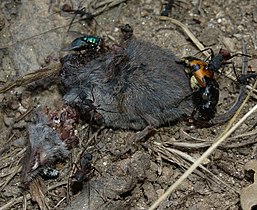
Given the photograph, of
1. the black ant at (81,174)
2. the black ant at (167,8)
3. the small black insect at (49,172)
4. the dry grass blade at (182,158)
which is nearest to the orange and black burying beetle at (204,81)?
the dry grass blade at (182,158)

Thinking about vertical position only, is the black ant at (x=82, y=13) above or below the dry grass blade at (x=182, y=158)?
above

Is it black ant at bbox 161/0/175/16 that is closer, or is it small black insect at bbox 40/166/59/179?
small black insect at bbox 40/166/59/179

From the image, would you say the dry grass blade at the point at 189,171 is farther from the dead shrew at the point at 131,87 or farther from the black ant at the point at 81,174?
the black ant at the point at 81,174

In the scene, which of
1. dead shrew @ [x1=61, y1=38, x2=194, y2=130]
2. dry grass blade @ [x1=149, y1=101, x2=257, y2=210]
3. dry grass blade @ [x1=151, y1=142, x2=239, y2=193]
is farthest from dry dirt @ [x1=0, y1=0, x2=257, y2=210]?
dry grass blade @ [x1=149, y1=101, x2=257, y2=210]

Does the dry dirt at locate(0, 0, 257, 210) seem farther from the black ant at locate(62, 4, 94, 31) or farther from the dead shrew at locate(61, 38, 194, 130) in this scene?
the dead shrew at locate(61, 38, 194, 130)

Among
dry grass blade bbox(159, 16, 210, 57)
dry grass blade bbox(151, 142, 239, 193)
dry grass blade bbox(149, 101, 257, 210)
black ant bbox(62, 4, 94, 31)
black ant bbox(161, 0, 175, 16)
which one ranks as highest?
black ant bbox(62, 4, 94, 31)
